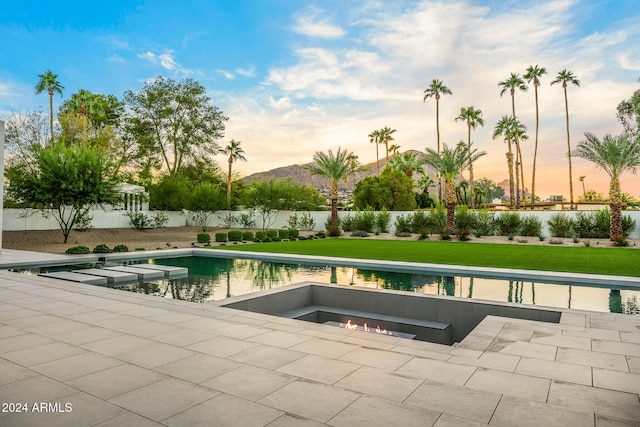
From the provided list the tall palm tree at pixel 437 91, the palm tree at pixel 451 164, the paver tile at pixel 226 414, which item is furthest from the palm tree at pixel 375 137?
the paver tile at pixel 226 414

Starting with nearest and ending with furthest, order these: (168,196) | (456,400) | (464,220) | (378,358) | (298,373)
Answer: (456,400), (298,373), (378,358), (464,220), (168,196)

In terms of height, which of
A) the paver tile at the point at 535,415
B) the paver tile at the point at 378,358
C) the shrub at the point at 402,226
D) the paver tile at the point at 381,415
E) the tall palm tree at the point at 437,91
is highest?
the tall palm tree at the point at 437,91

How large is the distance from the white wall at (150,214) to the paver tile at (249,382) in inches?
969

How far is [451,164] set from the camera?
84.4 ft

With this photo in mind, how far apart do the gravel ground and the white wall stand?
61cm

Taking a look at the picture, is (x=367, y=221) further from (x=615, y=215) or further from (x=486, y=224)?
(x=615, y=215)

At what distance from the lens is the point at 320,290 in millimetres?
9133

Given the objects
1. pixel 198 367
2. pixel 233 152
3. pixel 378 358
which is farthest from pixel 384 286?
pixel 233 152

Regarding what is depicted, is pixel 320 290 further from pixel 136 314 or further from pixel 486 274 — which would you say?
pixel 486 274

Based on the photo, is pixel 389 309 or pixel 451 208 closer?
pixel 389 309

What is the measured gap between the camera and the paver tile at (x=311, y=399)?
9.37 feet

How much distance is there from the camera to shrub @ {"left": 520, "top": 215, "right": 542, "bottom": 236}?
23750mm

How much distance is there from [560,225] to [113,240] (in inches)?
1034

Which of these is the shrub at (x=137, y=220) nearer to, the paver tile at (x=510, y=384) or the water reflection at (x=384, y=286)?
the water reflection at (x=384, y=286)
